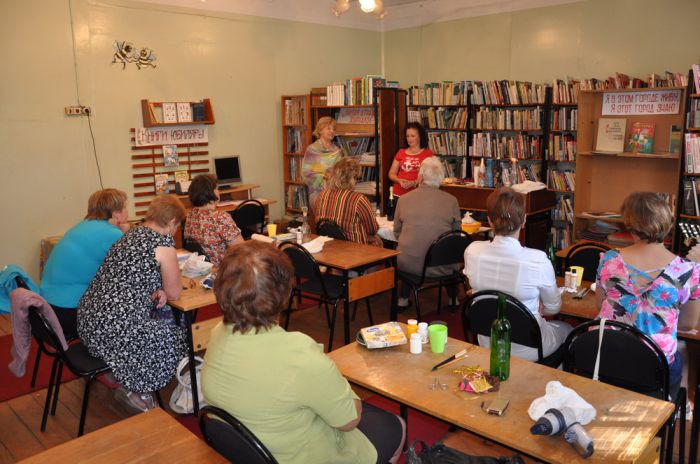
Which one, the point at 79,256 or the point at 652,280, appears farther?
the point at 79,256

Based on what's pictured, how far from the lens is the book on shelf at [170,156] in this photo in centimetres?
672

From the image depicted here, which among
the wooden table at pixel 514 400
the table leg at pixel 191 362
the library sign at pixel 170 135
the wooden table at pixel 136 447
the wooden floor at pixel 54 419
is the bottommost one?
the wooden floor at pixel 54 419

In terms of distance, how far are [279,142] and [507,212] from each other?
5510 mm

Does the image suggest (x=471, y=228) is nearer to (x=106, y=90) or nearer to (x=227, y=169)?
(x=227, y=169)

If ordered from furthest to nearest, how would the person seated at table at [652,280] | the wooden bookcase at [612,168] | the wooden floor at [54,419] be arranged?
the wooden bookcase at [612,168] < the wooden floor at [54,419] < the person seated at table at [652,280]

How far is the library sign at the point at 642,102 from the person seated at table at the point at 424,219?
2.57 meters

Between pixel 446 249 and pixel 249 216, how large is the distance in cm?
260

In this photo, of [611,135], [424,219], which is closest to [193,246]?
[424,219]

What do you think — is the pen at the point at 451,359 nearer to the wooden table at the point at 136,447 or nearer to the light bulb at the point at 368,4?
the wooden table at the point at 136,447

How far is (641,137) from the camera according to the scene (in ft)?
19.4

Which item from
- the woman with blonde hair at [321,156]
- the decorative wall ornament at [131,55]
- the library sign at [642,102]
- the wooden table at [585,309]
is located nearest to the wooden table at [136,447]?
the wooden table at [585,309]

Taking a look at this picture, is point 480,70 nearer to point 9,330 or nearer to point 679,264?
point 679,264

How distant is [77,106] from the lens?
19.8 feet

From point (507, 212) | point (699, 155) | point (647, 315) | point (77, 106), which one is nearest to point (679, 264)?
point (647, 315)
